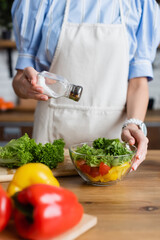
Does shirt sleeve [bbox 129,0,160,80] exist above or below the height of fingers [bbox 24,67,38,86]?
above

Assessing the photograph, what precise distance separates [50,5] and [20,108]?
6.19 ft

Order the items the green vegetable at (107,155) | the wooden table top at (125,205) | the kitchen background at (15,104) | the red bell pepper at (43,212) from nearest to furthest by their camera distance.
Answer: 1. the red bell pepper at (43,212)
2. the wooden table top at (125,205)
3. the green vegetable at (107,155)
4. the kitchen background at (15,104)

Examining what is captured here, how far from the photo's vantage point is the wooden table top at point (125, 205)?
81 cm

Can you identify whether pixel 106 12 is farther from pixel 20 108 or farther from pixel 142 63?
pixel 20 108

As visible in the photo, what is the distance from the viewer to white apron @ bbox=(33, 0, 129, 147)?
5.56 feet

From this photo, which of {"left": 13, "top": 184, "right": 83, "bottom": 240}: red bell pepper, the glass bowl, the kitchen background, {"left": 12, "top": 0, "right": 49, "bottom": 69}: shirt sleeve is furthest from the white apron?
the kitchen background

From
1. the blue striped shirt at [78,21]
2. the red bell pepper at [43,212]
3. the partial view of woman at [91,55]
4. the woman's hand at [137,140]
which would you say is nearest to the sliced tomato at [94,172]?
the woman's hand at [137,140]

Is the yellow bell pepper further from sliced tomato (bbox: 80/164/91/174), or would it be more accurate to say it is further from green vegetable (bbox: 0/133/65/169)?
green vegetable (bbox: 0/133/65/169)

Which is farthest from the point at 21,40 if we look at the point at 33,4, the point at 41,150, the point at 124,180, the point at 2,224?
the point at 2,224

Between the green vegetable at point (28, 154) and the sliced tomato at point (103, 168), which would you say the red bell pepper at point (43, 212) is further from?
the green vegetable at point (28, 154)

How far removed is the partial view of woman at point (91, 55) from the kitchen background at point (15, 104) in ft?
4.18

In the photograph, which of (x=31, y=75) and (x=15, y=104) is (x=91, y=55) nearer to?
(x=31, y=75)

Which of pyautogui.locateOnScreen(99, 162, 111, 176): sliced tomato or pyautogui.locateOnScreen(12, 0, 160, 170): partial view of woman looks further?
pyautogui.locateOnScreen(12, 0, 160, 170): partial view of woman

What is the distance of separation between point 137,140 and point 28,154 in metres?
0.39
